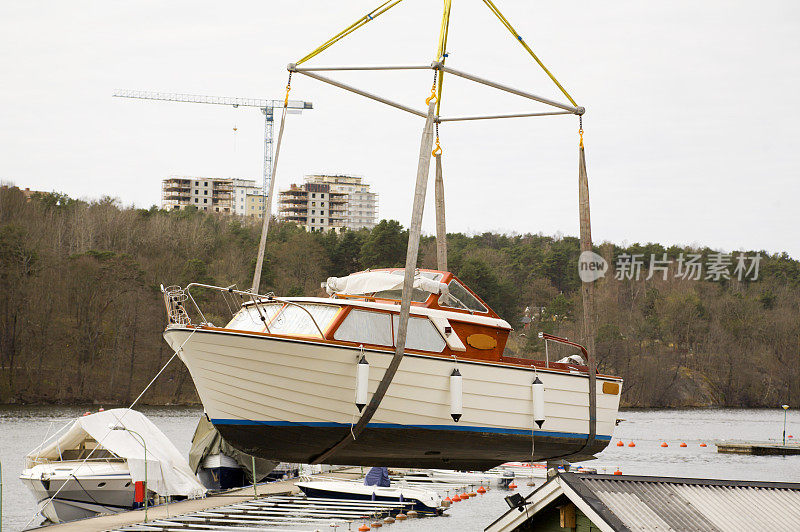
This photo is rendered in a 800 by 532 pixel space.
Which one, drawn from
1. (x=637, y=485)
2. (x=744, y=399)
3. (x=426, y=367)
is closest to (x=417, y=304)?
(x=426, y=367)

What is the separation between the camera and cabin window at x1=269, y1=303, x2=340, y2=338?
15062mm

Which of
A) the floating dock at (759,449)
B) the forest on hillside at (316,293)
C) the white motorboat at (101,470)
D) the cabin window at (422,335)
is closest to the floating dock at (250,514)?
the white motorboat at (101,470)

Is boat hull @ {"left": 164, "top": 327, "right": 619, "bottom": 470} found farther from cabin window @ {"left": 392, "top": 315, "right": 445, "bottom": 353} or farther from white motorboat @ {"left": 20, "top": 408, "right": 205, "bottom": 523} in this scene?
white motorboat @ {"left": 20, "top": 408, "right": 205, "bottom": 523}

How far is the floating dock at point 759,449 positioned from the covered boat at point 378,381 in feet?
142

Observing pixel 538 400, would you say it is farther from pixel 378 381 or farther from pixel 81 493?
pixel 81 493

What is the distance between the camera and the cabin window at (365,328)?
14.9 metres

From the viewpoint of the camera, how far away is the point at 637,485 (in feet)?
37.6

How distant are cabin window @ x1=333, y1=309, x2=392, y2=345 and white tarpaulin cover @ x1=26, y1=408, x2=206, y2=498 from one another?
14398 mm

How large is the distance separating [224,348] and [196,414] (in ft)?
187

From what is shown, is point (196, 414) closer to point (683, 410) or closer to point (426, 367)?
point (683, 410)

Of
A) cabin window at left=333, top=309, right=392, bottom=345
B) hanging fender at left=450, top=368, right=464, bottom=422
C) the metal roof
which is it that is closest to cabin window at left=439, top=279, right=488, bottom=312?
cabin window at left=333, top=309, right=392, bottom=345

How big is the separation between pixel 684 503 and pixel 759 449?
49.1m

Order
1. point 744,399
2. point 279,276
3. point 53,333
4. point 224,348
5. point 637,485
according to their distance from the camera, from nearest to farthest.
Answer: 1. point 637,485
2. point 224,348
3. point 53,333
4. point 279,276
5. point 744,399

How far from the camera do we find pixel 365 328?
49.6 ft
